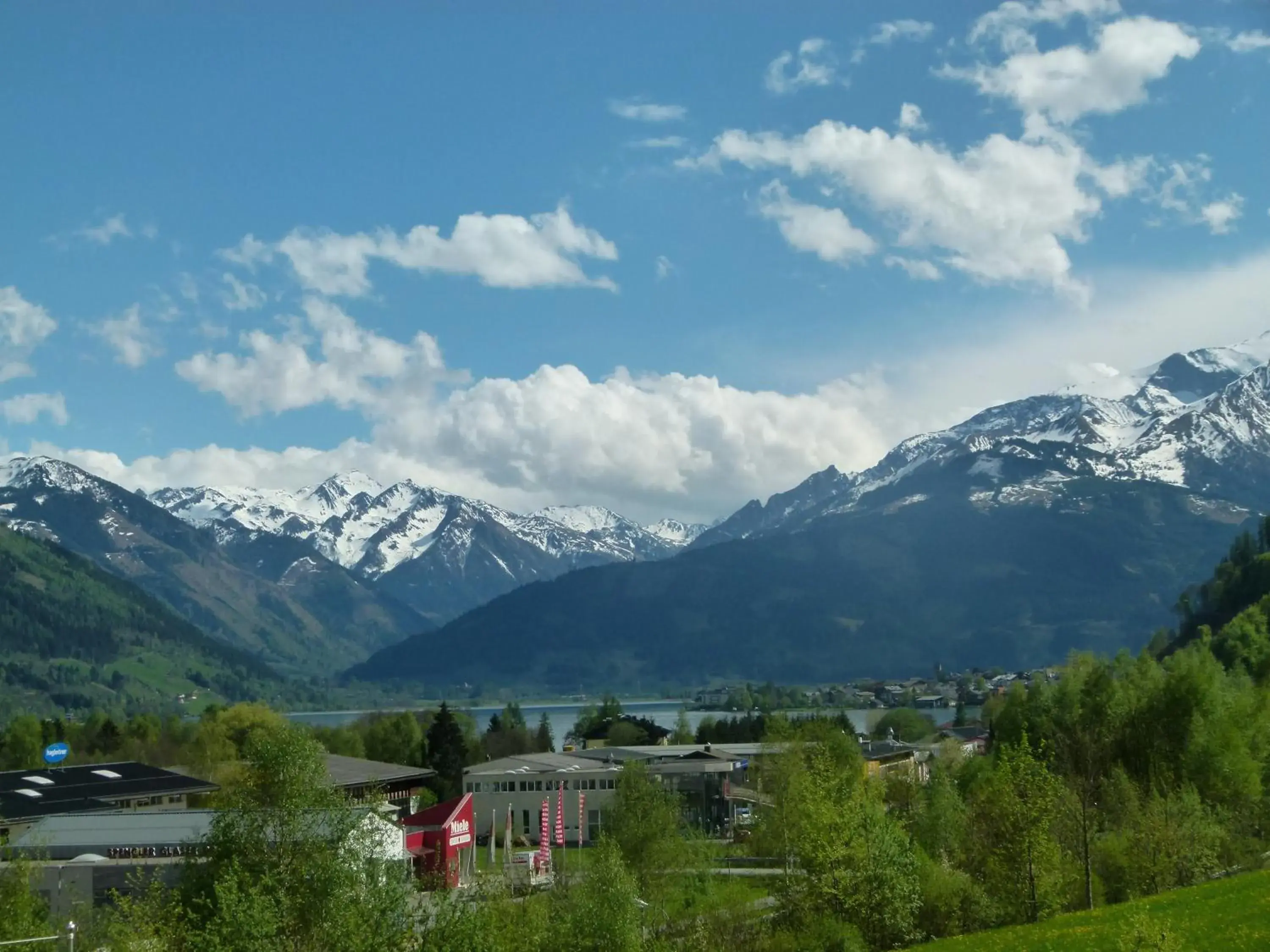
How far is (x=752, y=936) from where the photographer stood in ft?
170

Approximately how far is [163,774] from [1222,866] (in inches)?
3430

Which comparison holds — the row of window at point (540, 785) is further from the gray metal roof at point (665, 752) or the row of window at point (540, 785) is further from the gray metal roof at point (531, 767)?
the gray metal roof at point (665, 752)

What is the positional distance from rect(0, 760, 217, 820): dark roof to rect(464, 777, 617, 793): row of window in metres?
25.5

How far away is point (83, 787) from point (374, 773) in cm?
2417

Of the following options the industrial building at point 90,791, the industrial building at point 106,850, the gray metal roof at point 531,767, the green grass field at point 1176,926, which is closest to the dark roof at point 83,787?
the industrial building at point 90,791

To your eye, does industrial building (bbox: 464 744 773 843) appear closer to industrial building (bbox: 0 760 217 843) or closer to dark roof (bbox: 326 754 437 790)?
dark roof (bbox: 326 754 437 790)

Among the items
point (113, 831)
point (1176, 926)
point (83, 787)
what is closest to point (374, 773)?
point (83, 787)

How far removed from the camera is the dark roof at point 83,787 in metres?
97.5

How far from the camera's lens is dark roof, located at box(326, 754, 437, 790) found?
11400 centimetres

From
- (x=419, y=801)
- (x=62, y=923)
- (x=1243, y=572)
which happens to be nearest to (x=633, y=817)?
(x=62, y=923)

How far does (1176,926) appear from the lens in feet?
121

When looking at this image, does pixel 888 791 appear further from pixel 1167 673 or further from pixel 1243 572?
pixel 1243 572

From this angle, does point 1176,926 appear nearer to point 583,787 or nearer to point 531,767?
point 583,787

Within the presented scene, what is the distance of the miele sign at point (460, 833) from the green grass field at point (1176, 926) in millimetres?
41381
